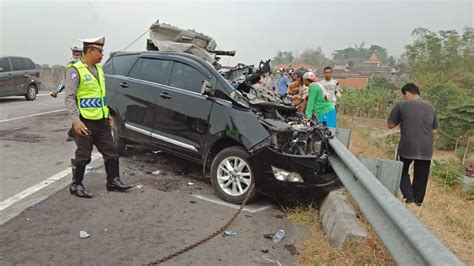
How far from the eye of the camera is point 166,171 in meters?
6.03

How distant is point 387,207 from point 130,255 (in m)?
2.17

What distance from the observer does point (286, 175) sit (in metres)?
4.55

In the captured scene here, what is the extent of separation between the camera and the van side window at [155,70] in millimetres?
5797

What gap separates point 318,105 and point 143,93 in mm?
3221

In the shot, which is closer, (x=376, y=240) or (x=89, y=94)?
(x=376, y=240)

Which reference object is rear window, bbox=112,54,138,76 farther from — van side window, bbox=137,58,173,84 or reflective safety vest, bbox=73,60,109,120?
reflective safety vest, bbox=73,60,109,120

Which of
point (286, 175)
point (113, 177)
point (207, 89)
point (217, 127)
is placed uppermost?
point (207, 89)

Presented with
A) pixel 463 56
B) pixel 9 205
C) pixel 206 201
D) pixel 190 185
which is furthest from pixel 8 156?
pixel 463 56

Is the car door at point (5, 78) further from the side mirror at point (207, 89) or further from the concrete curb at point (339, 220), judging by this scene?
the concrete curb at point (339, 220)

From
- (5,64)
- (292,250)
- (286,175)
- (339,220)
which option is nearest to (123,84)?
(286,175)

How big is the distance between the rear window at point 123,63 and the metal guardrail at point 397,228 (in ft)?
13.7

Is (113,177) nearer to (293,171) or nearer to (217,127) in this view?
(217,127)

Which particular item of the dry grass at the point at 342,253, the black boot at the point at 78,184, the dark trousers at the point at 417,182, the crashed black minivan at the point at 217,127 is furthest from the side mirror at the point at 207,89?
the dark trousers at the point at 417,182

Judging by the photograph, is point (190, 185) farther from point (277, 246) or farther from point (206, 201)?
point (277, 246)
